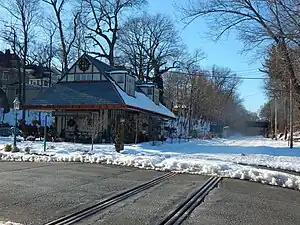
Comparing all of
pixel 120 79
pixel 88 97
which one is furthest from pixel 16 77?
pixel 88 97

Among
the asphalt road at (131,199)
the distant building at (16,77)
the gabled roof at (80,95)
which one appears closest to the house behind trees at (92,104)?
the gabled roof at (80,95)

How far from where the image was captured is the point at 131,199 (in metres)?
8.13

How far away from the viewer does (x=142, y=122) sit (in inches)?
1321

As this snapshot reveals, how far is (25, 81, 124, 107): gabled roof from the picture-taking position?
2877cm

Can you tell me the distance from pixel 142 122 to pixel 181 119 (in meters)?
27.3

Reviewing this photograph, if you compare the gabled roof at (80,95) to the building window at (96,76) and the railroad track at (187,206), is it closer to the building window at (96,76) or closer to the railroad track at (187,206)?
the building window at (96,76)

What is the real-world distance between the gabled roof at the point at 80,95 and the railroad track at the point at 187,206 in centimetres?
1835

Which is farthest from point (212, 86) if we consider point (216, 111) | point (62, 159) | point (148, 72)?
point (62, 159)

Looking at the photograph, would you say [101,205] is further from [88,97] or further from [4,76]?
[4,76]

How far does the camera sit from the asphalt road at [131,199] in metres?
6.51

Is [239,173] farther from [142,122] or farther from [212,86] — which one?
[212,86]

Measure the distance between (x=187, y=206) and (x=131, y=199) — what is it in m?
1.20

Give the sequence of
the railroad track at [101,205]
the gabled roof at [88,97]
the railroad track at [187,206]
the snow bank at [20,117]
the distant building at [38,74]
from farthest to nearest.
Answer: the distant building at [38,74]
the snow bank at [20,117]
the gabled roof at [88,97]
the railroad track at [187,206]
the railroad track at [101,205]

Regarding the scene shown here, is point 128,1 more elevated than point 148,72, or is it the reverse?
point 128,1
